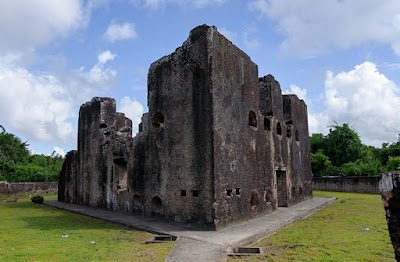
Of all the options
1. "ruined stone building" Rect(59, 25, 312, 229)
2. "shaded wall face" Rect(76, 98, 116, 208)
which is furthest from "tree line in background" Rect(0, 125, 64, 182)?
"ruined stone building" Rect(59, 25, 312, 229)

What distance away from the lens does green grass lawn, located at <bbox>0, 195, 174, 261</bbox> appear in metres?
7.22

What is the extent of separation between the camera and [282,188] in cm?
1733

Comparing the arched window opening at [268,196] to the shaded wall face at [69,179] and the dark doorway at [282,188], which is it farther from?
the shaded wall face at [69,179]

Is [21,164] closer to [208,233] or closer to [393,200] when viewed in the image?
[208,233]

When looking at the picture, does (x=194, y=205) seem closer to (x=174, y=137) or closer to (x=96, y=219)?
(x=174, y=137)

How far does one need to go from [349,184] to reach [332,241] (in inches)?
770

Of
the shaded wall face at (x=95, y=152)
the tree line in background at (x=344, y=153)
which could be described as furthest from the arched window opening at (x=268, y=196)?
the tree line in background at (x=344, y=153)

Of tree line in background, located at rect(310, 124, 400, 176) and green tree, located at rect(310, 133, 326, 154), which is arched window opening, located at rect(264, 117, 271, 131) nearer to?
tree line in background, located at rect(310, 124, 400, 176)

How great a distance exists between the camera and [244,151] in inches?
496

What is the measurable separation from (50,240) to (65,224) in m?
3.05

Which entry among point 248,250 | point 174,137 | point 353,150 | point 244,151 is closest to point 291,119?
point 244,151

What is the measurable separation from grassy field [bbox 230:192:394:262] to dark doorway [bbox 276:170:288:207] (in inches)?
184

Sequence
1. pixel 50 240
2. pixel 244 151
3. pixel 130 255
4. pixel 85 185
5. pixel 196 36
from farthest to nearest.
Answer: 1. pixel 85 185
2. pixel 244 151
3. pixel 196 36
4. pixel 50 240
5. pixel 130 255

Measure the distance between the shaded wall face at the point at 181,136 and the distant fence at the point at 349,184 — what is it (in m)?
17.1
